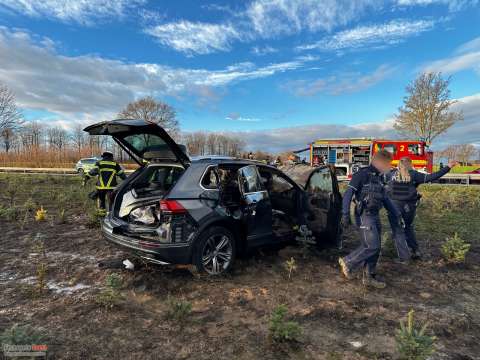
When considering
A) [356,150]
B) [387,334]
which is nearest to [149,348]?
[387,334]

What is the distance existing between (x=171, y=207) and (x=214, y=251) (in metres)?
0.85

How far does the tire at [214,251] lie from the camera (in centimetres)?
381

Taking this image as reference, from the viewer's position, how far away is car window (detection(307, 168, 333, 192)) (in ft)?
17.1

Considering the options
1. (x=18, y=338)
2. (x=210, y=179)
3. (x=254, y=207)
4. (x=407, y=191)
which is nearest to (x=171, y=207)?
(x=210, y=179)

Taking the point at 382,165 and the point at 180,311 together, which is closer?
the point at 180,311

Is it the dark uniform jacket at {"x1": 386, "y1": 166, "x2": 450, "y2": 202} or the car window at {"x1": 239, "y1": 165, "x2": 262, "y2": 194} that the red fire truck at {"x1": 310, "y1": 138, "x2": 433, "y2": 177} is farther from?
the car window at {"x1": 239, "y1": 165, "x2": 262, "y2": 194}

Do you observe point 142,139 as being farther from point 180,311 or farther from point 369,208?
point 369,208

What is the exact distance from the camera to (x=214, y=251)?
404 centimetres

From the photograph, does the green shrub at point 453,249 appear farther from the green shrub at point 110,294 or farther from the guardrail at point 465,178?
the guardrail at point 465,178

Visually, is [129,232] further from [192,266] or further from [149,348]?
[149,348]

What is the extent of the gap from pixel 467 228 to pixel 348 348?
6289 millimetres

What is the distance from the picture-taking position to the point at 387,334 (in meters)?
2.89

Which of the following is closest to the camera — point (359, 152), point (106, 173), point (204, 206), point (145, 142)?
point (204, 206)

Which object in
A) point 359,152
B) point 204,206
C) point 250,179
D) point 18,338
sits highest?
point 359,152
